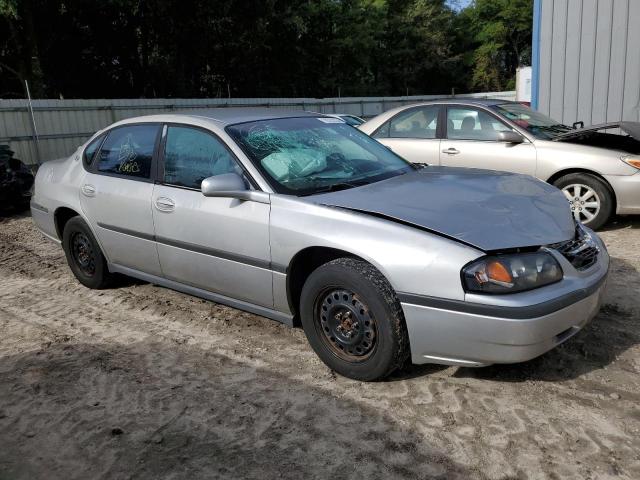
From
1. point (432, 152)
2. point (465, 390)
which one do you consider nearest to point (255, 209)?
point (465, 390)

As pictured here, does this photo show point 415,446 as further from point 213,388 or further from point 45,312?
point 45,312

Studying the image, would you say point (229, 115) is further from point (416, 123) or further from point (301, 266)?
point (416, 123)

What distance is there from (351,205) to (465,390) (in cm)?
120

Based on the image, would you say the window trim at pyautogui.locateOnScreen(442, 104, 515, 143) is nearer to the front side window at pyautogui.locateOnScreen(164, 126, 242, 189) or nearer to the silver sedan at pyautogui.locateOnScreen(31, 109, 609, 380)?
the silver sedan at pyautogui.locateOnScreen(31, 109, 609, 380)

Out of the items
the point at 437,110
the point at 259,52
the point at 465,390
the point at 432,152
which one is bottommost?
the point at 465,390

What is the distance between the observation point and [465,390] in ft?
10.4

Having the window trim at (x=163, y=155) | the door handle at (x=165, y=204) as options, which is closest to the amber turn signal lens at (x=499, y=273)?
the window trim at (x=163, y=155)

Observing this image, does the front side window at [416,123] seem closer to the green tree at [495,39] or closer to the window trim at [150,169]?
the window trim at [150,169]

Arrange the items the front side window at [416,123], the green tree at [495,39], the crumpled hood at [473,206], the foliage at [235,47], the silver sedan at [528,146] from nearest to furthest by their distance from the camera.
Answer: the crumpled hood at [473,206] < the silver sedan at [528,146] < the front side window at [416,123] < the foliage at [235,47] < the green tree at [495,39]

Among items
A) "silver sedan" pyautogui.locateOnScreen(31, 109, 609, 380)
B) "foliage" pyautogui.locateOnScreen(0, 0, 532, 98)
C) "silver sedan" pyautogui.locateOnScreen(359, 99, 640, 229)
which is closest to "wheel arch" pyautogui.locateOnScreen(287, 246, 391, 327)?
"silver sedan" pyautogui.locateOnScreen(31, 109, 609, 380)

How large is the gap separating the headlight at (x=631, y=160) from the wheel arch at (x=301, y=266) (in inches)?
169

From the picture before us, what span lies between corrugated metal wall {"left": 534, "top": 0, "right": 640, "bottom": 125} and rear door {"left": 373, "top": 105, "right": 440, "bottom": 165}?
4.41m

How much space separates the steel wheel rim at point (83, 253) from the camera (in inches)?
199

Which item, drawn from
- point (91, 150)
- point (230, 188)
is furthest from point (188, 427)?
point (91, 150)
